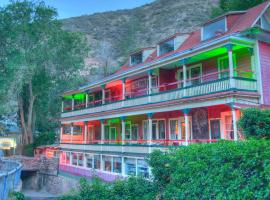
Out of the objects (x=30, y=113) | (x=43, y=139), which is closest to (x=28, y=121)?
(x=30, y=113)

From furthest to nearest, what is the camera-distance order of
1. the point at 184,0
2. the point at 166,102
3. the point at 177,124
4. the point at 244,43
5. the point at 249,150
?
the point at 184,0, the point at 177,124, the point at 166,102, the point at 244,43, the point at 249,150

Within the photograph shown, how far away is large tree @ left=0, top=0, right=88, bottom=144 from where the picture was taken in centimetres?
3362

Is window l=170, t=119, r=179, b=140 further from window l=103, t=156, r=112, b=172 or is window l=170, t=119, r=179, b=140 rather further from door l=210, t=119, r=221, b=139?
window l=103, t=156, r=112, b=172

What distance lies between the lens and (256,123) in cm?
1089

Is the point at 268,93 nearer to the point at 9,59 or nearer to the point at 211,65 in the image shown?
the point at 211,65

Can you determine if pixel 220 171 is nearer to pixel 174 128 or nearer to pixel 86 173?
pixel 174 128

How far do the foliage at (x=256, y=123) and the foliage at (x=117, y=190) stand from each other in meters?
4.54

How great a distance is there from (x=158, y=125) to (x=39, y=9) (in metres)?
25.3

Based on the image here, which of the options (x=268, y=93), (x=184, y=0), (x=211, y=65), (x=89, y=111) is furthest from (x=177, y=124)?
(x=184, y=0)

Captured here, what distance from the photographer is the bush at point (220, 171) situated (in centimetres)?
673

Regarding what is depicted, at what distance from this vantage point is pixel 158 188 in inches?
425

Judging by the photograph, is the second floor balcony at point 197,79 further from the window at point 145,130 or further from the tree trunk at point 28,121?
the tree trunk at point 28,121

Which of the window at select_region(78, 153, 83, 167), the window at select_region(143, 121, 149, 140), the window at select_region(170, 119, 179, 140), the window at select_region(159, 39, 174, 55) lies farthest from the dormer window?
the window at select_region(78, 153, 83, 167)

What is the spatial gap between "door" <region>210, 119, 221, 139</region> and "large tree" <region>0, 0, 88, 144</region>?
23.9 meters
